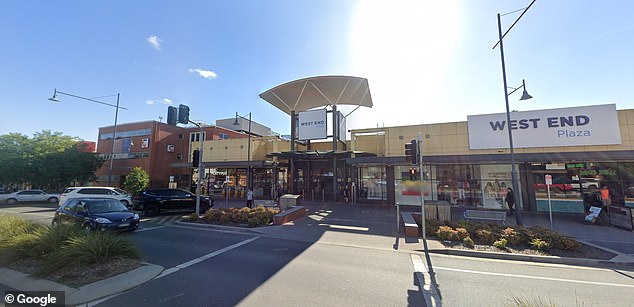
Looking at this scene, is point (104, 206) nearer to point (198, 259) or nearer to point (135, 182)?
point (198, 259)

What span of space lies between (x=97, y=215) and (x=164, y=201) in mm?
6658

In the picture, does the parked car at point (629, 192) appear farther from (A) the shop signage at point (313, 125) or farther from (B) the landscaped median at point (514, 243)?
(A) the shop signage at point (313, 125)

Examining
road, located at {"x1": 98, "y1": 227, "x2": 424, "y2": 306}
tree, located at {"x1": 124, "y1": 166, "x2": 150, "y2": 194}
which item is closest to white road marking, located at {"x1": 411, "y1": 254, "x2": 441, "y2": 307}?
road, located at {"x1": 98, "y1": 227, "x2": 424, "y2": 306}

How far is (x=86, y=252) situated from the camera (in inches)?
217

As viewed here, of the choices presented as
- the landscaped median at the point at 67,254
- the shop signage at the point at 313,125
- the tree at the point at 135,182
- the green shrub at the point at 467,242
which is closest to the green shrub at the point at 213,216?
the landscaped median at the point at 67,254

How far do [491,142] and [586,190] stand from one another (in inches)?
231

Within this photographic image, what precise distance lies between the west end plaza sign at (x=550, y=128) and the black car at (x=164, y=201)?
19571 mm

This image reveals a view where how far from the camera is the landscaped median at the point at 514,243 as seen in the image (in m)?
7.46

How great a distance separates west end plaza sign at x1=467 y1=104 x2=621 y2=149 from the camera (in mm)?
14773

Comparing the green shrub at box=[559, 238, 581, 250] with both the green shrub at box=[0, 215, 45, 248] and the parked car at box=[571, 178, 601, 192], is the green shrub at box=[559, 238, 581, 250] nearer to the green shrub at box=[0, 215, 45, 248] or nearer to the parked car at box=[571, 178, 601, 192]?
the parked car at box=[571, 178, 601, 192]

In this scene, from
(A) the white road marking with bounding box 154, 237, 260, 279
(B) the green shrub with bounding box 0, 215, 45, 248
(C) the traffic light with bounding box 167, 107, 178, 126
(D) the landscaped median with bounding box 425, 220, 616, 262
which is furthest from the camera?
(C) the traffic light with bounding box 167, 107, 178, 126

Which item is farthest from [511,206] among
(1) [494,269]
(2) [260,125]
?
(2) [260,125]

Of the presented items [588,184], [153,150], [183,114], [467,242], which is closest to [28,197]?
[153,150]

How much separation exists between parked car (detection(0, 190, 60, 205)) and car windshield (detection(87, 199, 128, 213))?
77.6 ft
